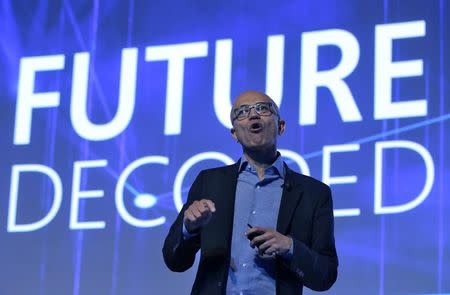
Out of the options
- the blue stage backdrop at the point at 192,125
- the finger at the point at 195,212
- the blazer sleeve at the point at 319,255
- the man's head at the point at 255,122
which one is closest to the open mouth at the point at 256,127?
the man's head at the point at 255,122

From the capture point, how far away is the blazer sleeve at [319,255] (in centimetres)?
220

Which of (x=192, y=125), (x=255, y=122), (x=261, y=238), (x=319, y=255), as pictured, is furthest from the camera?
(x=192, y=125)

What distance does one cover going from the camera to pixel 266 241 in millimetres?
2121

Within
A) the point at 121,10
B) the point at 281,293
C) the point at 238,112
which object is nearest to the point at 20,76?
the point at 121,10

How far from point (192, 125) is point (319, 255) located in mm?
1864

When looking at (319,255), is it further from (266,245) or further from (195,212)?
(195,212)

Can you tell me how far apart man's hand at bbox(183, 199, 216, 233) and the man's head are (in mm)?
291

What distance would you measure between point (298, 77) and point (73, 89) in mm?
1041

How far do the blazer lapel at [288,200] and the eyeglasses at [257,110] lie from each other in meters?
0.15

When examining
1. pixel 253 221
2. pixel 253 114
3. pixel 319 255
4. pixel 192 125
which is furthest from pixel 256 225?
pixel 192 125

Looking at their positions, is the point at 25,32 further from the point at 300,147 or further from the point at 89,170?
the point at 300,147

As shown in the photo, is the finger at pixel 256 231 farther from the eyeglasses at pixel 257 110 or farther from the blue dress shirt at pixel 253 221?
the eyeglasses at pixel 257 110

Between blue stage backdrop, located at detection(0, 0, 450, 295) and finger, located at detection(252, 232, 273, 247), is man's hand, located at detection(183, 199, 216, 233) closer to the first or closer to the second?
finger, located at detection(252, 232, 273, 247)

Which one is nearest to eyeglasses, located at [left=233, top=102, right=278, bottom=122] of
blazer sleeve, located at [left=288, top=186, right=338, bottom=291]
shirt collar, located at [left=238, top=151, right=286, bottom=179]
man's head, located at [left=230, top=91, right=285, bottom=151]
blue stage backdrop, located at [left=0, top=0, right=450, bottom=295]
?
man's head, located at [left=230, top=91, right=285, bottom=151]
